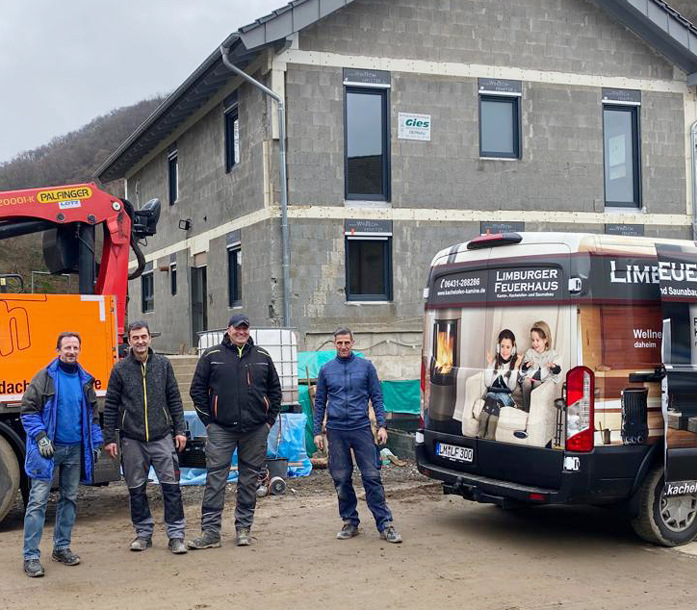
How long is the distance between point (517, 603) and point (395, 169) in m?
12.0

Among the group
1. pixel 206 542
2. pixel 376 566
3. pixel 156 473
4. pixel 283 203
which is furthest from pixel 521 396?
pixel 283 203

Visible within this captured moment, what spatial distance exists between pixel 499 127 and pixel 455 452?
11.4m

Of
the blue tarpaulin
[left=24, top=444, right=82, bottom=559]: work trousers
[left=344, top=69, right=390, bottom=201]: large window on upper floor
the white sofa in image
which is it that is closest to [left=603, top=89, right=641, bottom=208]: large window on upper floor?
[left=344, top=69, right=390, bottom=201]: large window on upper floor

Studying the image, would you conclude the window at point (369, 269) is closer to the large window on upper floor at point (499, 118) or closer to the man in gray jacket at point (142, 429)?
the large window on upper floor at point (499, 118)

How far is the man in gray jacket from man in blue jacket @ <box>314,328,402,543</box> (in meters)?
1.34

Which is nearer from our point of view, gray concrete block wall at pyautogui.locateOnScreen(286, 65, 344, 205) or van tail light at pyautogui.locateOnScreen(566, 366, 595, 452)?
van tail light at pyautogui.locateOnScreen(566, 366, 595, 452)

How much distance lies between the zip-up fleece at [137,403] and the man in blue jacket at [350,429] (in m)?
1.41

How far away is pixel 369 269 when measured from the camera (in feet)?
56.1

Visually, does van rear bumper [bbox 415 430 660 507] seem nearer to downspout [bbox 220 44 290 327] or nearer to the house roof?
downspout [bbox 220 44 290 327]

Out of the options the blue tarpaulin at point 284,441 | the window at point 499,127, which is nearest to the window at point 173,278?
the window at point 499,127

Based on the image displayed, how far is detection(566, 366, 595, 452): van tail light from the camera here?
275 inches

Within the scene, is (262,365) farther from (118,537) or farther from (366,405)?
(118,537)

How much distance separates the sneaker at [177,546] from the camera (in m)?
7.39

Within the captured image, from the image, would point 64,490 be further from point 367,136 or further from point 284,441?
point 367,136
